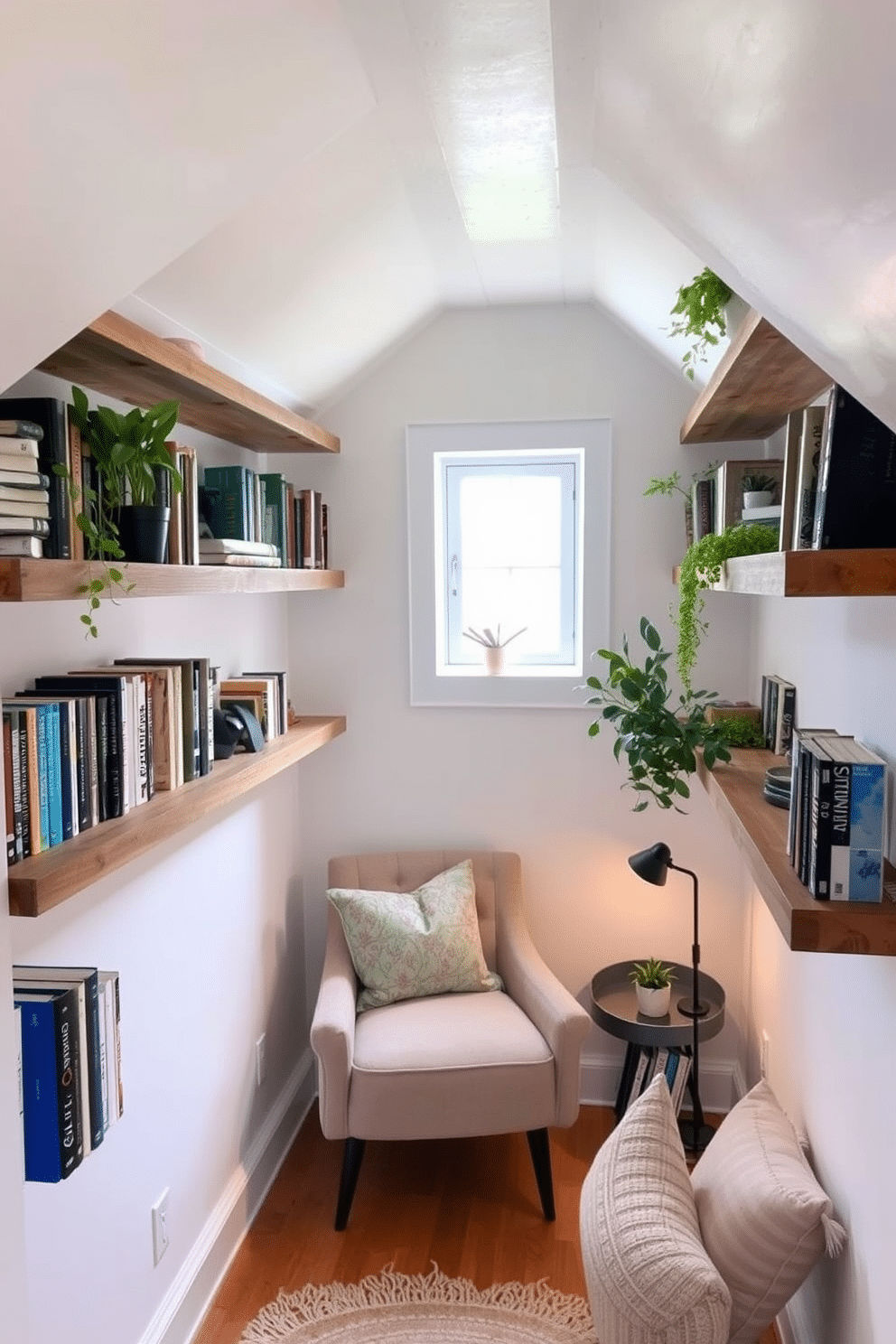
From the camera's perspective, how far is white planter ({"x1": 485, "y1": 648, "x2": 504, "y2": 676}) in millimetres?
3254

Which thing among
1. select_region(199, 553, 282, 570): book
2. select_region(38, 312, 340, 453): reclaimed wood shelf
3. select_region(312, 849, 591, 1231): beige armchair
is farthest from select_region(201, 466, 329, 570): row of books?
select_region(312, 849, 591, 1231): beige armchair

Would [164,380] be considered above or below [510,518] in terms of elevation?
above

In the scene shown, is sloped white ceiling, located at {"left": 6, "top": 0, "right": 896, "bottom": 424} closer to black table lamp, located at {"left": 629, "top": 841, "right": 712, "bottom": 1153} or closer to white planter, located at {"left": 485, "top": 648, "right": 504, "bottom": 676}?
white planter, located at {"left": 485, "top": 648, "right": 504, "bottom": 676}

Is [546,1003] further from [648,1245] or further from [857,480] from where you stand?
[857,480]

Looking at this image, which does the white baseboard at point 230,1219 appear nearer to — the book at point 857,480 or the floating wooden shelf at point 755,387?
the book at point 857,480

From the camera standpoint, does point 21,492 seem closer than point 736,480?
Yes

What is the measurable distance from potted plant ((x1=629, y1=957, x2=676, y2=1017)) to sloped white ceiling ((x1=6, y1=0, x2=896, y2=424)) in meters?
1.94

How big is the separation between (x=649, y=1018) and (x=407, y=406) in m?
2.04

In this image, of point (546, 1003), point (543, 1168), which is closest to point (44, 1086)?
point (546, 1003)

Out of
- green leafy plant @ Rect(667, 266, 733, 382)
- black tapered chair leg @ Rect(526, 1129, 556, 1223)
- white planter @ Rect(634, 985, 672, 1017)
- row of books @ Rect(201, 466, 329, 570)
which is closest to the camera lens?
green leafy plant @ Rect(667, 266, 733, 382)

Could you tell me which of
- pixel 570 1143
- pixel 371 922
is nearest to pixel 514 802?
pixel 371 922

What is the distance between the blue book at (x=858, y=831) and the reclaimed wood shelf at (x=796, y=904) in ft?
0.07

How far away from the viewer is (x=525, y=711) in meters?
3.24

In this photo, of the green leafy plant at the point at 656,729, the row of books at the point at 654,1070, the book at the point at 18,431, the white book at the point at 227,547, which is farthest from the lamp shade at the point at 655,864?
the book at the point at 18,431
